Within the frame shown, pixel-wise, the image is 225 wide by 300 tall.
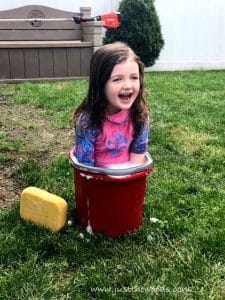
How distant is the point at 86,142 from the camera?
2.38 metres

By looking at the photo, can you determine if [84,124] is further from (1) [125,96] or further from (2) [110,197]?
(2) [110,197]

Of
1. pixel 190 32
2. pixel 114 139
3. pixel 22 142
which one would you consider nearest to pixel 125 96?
pixel 114 139

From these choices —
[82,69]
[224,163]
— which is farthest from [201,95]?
[224,163]

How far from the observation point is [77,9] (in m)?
8.80

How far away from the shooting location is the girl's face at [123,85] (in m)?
2.30

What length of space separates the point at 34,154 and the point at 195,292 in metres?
2.06

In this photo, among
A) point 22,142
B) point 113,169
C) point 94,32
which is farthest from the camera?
point 94,32

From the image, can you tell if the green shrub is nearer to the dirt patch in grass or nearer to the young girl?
the dirt patch in grass

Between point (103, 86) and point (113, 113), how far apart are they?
0.52ft

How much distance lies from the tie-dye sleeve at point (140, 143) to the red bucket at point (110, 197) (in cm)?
6

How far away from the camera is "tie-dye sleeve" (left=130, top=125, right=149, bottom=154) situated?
8.21 feet

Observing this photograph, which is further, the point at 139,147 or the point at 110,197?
the point at 139,147

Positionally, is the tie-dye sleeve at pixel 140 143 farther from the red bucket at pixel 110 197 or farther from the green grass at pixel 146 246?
the green grass at pixel 146 246

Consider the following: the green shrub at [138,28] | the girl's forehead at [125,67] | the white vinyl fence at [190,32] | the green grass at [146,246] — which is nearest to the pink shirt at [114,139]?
the girl's forehead at [125,67]
